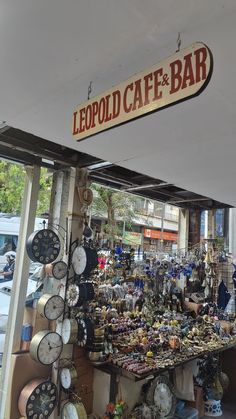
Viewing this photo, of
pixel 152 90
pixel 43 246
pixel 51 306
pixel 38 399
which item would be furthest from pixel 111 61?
pixel 38 399

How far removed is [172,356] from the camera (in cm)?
380

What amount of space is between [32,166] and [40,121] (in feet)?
4.24

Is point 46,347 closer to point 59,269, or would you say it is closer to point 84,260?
point 59,269

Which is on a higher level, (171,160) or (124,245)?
(171,160)

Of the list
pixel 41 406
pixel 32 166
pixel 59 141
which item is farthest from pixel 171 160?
pixel 41 406

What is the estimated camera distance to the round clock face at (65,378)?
3.19 meters

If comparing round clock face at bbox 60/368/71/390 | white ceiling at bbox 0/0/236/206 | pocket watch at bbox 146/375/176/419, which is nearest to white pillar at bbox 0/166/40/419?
round clock face at bbox 60/368/71/390

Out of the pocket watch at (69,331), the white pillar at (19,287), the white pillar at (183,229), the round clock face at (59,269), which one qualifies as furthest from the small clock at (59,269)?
the white pillar at (183,229)

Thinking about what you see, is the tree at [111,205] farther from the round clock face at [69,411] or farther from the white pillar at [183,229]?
the round clock face at [69,411]

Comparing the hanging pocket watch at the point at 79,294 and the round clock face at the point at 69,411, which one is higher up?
the hanging pocket watch at the point at 79,294

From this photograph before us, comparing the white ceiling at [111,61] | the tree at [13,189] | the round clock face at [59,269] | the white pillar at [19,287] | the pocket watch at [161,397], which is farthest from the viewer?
the tree at [13,189]

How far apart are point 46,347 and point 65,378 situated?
1.36 feet

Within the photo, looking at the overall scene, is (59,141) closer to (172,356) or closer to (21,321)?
(21,321)

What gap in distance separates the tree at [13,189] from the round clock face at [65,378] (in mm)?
2070
